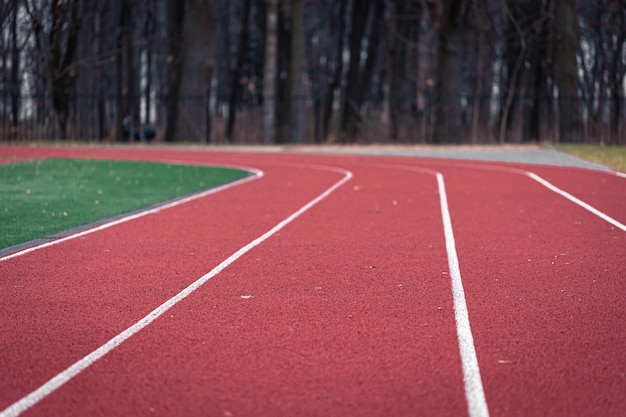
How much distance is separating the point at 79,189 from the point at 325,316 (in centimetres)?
1149

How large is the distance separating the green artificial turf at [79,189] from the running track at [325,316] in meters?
1.07

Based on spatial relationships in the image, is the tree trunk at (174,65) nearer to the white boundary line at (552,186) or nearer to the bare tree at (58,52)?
the bare tree at (58,52)

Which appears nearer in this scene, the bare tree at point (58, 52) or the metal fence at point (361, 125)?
the metal fence at point (361, 125)

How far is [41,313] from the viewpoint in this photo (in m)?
6.98

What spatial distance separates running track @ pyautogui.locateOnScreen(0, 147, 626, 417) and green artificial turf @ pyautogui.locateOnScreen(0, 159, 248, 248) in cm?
107

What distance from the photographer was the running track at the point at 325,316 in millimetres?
4949

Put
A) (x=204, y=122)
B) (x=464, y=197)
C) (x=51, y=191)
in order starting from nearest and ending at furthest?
1. (x=464, y=197)
2. (x=51, y=191)
3. (x=204, y=122)

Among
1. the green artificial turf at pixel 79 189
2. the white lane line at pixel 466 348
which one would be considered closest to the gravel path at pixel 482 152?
the green artificial turf at pixel 79 189

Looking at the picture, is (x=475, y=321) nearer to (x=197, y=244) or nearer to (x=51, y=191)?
(x=197, y=244)

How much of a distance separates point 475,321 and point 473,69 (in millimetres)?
52324

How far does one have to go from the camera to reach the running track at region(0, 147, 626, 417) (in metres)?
4.95

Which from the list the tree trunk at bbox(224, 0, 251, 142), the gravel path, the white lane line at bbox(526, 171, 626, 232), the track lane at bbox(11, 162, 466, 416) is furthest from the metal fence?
the track lane at bbox(11, 162, 466, 416)

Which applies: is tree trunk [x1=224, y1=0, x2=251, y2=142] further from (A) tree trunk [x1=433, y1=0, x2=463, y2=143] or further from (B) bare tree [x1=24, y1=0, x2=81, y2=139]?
(A) tree trunk [x1=433, y1=0, x2=463, y2=143]

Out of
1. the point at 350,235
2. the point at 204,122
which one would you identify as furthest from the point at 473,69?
the point at 350,235
